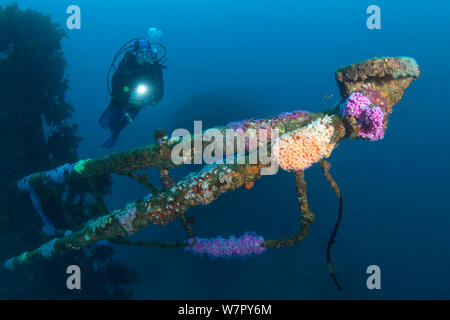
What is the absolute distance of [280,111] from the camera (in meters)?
31.4

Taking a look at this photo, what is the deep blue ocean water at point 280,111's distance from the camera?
644 inches

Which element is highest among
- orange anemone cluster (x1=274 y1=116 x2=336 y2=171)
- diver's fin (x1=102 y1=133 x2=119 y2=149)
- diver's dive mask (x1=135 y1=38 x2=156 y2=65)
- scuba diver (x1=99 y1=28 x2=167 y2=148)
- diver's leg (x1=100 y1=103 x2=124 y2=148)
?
diver's dive mask (x1=135 y1=38 x2=156 y2=65)

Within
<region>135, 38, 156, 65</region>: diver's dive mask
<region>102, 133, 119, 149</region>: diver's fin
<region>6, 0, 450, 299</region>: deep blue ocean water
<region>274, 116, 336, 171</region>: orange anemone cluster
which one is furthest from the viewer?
<region>6, 0, 450, 299</region>: deep blue ocean water

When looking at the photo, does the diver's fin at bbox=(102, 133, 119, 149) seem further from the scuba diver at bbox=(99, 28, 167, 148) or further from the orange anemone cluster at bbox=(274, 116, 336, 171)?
the orange anemone cluster at bbox=(274, 116, 336, 171)

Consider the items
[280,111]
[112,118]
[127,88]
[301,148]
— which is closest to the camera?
[301,148]

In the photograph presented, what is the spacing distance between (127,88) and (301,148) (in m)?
4.42

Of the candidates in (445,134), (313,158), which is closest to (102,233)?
(313,158)

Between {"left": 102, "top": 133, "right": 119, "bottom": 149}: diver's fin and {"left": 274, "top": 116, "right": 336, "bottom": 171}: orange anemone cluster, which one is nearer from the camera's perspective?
{"left": 274, "top": 116, "right": 336, "bottom": 171}: orange anemone cluster

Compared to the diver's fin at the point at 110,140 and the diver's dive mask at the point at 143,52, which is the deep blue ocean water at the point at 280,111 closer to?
the diver's fin at the point at 110,140

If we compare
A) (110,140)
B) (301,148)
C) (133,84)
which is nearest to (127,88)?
(133,84)

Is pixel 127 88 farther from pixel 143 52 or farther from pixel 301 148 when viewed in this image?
pixel 301 148

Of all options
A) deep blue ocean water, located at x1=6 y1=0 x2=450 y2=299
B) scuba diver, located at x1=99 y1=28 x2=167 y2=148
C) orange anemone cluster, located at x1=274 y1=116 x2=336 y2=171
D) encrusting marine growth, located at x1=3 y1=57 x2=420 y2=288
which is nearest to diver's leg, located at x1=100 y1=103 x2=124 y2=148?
scuba diver, located at x1=99 y1=28 x2=167 y2=148

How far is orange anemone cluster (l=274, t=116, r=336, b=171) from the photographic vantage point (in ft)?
7.80
